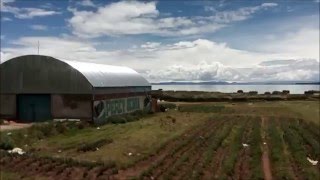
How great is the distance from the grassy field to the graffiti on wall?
11.8 ft

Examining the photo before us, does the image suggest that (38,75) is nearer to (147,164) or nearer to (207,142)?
(207,142)

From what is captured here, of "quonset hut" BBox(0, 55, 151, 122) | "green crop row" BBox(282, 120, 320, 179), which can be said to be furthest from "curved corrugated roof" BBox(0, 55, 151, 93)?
"green crop row" BBox(282, 120, 320, 179)

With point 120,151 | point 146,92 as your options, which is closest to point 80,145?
point 120,151

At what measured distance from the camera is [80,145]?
988 inches

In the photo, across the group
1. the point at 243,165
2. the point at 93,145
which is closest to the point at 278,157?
the point at 243,165

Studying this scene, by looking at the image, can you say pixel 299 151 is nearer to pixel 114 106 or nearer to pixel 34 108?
pixel 114 106

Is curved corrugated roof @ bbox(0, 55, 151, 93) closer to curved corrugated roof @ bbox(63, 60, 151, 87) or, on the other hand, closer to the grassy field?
curved corrugated roof @ bbox(63, 60, 151, 87)

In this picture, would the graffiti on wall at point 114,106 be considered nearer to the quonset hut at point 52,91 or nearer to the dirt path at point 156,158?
the quonset hut at point 52,91

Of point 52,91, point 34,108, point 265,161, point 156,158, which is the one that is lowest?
point 265,161

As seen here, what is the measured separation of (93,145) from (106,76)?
19.2 meters

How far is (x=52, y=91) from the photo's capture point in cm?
3803

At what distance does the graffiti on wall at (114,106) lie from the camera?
37.6 meters

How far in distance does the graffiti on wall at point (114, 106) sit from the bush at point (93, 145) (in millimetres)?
10601

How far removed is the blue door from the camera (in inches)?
1510
